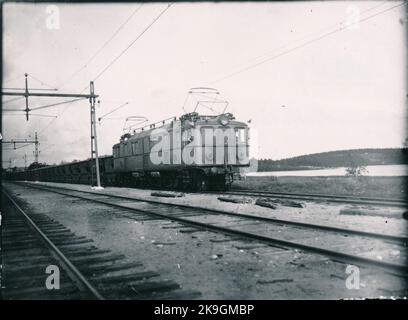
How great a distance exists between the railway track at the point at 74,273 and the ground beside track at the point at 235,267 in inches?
11.9

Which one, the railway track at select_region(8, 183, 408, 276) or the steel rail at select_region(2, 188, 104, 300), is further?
the railway track at select_region(8, 183, 408, 276)

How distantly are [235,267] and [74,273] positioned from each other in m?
2.19

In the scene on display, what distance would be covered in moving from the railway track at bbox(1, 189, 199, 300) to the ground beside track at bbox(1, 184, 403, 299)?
303 millimetres

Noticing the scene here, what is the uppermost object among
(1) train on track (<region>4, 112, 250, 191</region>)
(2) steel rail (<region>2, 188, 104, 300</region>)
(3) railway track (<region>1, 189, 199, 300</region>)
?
(1) train on track (<region>4, 112, 250, 191</region>)

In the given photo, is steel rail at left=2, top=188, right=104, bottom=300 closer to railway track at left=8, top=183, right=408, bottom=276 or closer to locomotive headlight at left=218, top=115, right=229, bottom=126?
railway track at left=8, top=183, right=408, bottom=276

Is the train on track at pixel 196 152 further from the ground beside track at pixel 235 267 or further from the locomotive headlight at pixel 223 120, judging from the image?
the ground beside track at pixel 235 267

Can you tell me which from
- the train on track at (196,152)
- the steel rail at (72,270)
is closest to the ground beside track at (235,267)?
the steel rail at (72,270)

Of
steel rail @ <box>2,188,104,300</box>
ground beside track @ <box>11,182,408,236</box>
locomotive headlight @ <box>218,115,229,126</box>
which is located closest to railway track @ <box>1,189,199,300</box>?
steel rail @ <box>2,188,104,300</box>

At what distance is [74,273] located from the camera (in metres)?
5.16

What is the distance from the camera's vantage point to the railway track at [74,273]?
4.40 meters

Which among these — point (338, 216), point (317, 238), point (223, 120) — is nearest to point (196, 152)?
point (223, 120)

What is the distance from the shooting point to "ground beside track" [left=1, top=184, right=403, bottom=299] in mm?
4320
